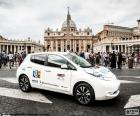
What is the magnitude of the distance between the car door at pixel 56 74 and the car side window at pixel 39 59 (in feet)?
0.71

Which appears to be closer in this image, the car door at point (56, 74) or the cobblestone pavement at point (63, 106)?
the cobblestone pavement at point (63, 106)

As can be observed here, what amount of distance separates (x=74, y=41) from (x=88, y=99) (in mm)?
139314

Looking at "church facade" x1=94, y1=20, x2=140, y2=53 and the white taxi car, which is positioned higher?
"church facade" x1=94, y1=20, x2=140, y2=53

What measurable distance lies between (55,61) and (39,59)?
818 millimetres

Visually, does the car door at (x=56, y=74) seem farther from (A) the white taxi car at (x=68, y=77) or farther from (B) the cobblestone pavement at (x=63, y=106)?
(B) the cobblestone pavement at (x=63, y=106)

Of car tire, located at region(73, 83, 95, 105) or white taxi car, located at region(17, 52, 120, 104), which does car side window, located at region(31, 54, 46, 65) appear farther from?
car tire, located at region(73, 83, 95, 105)

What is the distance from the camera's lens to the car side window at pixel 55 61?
27.7ft

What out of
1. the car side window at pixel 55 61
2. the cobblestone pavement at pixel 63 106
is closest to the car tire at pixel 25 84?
the cobblestone pavement at pixel 63 106

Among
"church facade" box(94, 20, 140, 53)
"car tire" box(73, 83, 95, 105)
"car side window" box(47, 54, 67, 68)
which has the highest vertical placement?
"church facade" box(94, 20, 140, 53)

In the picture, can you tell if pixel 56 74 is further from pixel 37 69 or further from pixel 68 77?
pixel 37 69

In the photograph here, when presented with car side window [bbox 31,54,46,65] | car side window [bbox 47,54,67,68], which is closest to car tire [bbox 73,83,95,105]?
car side window [bbox 47,54,67,68]

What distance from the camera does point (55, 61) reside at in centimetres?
862

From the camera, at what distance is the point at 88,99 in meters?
7.54

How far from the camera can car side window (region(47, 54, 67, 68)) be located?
8.43 m
